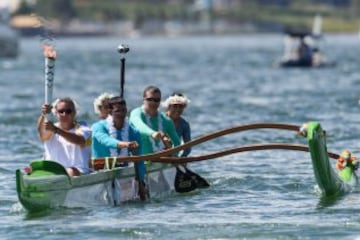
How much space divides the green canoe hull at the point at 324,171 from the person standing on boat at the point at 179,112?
2.39 meters

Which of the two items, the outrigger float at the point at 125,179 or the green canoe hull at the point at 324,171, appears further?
the green canoe hull at the point at 324,171

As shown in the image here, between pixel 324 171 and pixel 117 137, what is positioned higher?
pixel 117 137

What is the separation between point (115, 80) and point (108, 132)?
4615cm

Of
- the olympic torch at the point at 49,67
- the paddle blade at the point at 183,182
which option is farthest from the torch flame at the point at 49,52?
the paddle blade at the point at 183,182

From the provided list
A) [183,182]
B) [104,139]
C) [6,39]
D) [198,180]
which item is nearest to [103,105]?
[104,139]

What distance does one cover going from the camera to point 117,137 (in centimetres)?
2023

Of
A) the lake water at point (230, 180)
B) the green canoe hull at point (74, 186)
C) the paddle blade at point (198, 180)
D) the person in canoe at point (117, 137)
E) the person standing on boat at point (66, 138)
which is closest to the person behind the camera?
the lake water at point (230, 180)

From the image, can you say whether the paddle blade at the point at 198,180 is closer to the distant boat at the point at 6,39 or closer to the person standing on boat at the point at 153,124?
the person standing on boat at the point at 153,124

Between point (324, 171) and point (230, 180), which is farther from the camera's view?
point (230, 180)

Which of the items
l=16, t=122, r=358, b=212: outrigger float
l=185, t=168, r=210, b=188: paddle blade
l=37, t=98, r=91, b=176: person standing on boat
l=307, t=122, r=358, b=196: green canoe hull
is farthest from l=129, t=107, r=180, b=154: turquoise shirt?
l=307, t=122, r=358, b=196: green canoe hull

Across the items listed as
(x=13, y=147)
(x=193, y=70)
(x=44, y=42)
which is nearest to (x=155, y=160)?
(x=44, y=42)

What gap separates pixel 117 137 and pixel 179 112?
2016 millimetres

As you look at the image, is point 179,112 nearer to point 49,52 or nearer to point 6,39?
point 49,52

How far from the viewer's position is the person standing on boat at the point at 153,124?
20.4m
